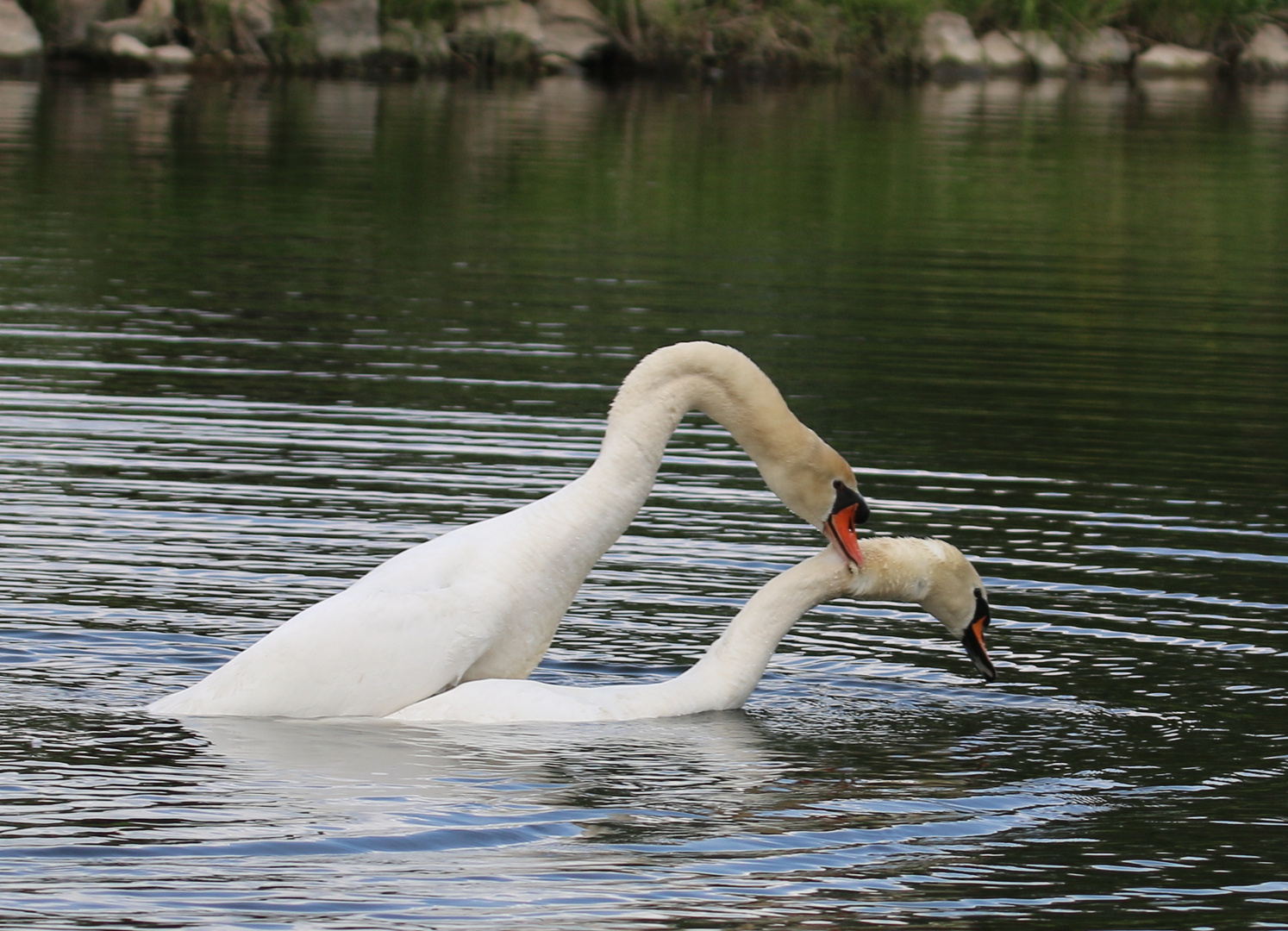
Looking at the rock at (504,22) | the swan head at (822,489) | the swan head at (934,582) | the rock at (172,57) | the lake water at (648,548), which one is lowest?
the lake water at (648,548)

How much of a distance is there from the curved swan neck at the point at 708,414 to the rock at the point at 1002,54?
186 feet

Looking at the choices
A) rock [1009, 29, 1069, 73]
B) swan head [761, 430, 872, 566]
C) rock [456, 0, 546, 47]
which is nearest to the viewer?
swan head [761, 430, 872, 566]

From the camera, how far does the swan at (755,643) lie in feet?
24.5

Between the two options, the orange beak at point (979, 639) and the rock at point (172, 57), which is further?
the rock at point (172, 57)

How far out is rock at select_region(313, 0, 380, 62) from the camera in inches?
2078

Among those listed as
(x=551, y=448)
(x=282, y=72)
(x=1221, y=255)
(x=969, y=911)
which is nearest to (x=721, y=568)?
(x=551, y=448)

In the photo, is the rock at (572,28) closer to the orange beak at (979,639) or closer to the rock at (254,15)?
the rock at (254,15)

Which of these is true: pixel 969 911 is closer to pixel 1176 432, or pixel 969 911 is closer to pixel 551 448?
pixel 551 448

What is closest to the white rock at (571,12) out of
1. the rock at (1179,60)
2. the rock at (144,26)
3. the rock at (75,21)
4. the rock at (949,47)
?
the rock at (949,47)

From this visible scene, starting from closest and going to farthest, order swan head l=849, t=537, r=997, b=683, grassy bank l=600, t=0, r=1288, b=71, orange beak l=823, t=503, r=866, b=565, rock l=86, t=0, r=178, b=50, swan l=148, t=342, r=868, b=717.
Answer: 1. swan l=148, t=342, r=868, b=717
2. orange beak l=823, t=503, r=866, b=565
3. swan head l=849, t=537, r=997, b=683
4. rock l=86, t=0, r=178, b=50
5. grassy bank l=600, t=0, r=1288, b=71

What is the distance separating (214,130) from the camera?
3478 centimetres

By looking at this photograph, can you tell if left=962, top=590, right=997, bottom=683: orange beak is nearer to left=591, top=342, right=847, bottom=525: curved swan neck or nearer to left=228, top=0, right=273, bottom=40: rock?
left=591, top=342, right=847, bottom=525: curved swan neck

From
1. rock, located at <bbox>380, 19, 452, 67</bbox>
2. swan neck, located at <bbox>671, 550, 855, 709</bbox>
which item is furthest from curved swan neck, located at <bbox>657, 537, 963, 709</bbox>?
rock, located at <bbox>380, 19, 452, 67</bbox>

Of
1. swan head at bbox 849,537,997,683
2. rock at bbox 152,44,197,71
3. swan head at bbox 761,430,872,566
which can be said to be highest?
rock at bbox 152,44,197,71
